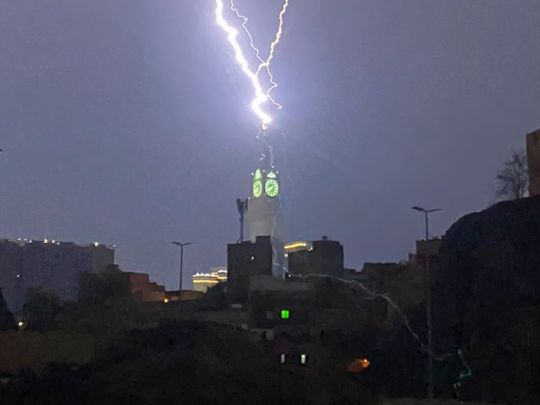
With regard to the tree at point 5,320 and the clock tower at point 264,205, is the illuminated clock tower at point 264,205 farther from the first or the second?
the tree at point 5,320

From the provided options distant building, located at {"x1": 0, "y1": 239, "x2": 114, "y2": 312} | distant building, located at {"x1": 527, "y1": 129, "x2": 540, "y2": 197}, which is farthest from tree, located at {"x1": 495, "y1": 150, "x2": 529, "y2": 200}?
distant building, located at {"x1": 0, "y1": 239, "x2": 114, "y2": 312}

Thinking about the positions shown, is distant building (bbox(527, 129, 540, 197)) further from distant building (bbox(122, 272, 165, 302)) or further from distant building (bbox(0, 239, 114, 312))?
distant building (bbox(0, 239, 114, 312))

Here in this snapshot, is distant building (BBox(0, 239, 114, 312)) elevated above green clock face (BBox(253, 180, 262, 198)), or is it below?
below

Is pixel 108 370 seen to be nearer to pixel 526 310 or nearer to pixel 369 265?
pixel 526 310

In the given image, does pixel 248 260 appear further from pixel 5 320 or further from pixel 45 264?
pixel 45 264

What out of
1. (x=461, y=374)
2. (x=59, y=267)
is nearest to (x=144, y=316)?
(x=461, y=374)

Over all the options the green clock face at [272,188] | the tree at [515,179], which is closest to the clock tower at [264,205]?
the green clock face at [272,188]
